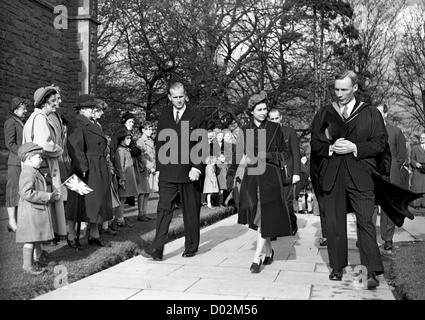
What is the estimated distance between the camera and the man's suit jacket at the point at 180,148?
7352 mm

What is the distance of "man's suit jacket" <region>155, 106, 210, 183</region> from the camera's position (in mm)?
7352

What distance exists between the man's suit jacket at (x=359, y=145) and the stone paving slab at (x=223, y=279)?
3.49ft

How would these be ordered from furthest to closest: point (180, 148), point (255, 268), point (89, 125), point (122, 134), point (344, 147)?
point (122, 134) < point (89, 125) < point (180, 148) < point (255, 268) < point (344, 147)

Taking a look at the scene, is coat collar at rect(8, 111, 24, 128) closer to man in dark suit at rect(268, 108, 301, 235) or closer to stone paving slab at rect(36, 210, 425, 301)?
stone paving slab at rect(36, 210, 425, 301)

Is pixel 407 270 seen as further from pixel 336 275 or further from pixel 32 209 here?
pixel 32 209

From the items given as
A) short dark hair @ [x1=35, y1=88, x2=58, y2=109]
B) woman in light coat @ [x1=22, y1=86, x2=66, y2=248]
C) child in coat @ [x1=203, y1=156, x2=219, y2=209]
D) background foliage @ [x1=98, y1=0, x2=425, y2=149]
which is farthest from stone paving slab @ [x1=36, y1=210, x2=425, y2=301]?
background foliage @ [x1=98, y1=0, x2=425, y2=149]

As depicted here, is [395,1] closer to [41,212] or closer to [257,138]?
[257,138]

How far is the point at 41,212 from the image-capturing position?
6.01 m

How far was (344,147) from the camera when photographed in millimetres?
5727

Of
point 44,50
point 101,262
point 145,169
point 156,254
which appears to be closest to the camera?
point 101,262

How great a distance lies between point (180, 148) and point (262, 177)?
1.26 metres

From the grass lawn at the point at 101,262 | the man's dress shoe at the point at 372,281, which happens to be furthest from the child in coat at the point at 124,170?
the man's dress shoe at the point at 372,281

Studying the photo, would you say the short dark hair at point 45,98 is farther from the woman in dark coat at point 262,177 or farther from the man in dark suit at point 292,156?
the man in dark suit at point 292,156

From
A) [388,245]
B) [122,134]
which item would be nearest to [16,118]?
[122,134]
